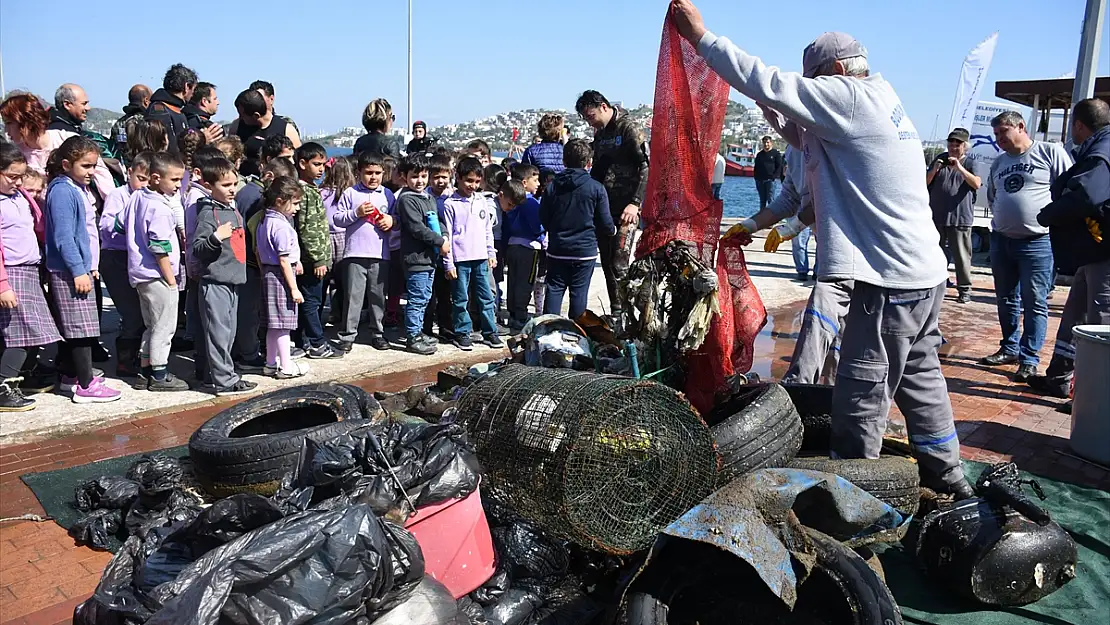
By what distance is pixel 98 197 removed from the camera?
6.93 m

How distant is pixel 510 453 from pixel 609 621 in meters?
0.93

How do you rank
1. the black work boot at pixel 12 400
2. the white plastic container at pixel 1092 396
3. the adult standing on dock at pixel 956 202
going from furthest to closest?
the adult standing on dock at pixel 956 202 → the black work boot at pixel 12 400 → the white plastic container at pixel 1092 396

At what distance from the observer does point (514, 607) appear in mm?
3311

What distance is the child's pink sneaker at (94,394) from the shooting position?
5.99 m

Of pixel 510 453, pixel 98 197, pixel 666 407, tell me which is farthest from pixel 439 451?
pixel 98 197

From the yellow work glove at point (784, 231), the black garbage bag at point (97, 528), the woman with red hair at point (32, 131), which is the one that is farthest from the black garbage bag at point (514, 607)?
the woman with red hair at point (32, 131)

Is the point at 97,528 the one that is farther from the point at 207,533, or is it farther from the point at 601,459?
the point at 601,459

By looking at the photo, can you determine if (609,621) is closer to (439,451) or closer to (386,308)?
(439,451)

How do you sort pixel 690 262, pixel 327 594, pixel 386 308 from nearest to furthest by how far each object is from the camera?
pixel 327 594 → pixel 690 262 → pixel 386 308

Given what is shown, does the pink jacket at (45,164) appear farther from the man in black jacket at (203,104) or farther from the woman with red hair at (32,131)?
the man in black jacket at (203,104)

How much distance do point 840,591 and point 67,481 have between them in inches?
170

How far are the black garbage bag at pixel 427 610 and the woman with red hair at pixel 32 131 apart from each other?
508 centimetres

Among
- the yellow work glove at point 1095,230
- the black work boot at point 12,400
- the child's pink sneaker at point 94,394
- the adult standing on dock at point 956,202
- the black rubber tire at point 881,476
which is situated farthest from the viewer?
the adult standing on dock at point 956,202

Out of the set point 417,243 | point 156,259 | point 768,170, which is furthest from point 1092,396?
point 768,170
